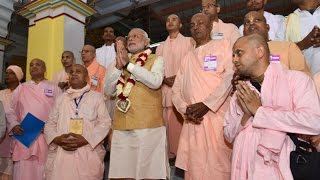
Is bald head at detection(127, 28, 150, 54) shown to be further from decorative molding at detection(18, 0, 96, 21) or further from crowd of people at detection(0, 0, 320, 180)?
decorative molding at detection(18, 0, 96, 21)

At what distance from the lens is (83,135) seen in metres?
3.88

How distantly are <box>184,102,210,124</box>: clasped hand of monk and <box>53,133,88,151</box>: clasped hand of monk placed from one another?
3.92ft

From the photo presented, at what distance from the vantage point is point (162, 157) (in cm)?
348

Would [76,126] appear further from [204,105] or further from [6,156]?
[6,156]

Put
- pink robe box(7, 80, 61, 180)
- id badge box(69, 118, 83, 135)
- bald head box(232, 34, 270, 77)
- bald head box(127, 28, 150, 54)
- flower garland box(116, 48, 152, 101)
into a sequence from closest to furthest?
bald head box(232, 34, 270, 77), flower garland box(116, 48, 152, 101), bald head box(127, 28, 150, 54), id badge box(69, 118, 83, 135), pink robe box(7, 80, 61, 180)

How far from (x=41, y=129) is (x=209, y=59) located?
7.41ft

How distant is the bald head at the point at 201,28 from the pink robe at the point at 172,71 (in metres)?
0.64

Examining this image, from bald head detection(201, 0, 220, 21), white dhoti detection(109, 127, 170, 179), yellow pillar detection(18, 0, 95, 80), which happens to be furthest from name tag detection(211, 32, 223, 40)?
yellow pillar detection(18, 0, 95, 80)

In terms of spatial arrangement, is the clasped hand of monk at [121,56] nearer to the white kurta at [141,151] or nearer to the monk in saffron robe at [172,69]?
the white kurta at [141,151]

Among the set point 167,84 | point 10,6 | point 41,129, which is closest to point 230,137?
point 167,84

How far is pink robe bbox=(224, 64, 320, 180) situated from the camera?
2316mm

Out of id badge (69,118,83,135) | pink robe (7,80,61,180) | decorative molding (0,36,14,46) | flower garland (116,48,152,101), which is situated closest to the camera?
flower garland (116,48,152,101)

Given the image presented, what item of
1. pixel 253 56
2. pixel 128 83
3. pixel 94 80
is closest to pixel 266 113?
pixel 253 56

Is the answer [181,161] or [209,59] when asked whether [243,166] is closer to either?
[181,161]
